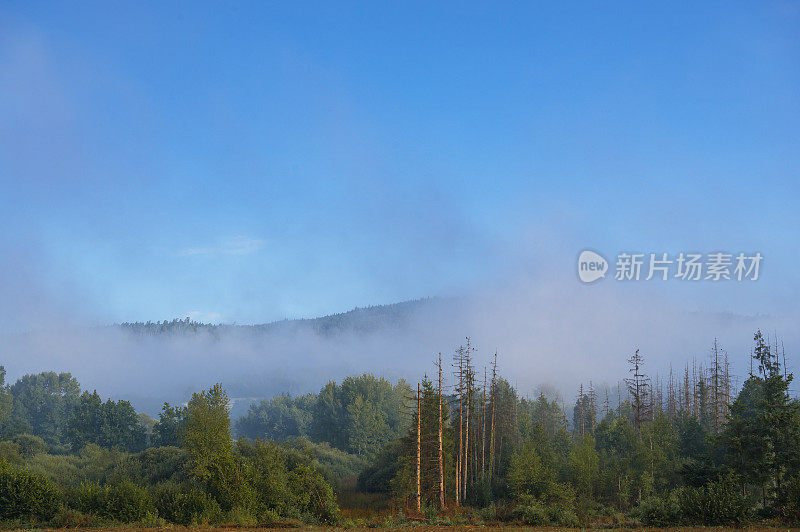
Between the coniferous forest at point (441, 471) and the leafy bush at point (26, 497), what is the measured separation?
0.07 metres

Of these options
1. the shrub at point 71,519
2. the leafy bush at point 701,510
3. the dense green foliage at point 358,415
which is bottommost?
the dense green foliage at point 358,415

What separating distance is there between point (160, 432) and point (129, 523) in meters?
73.4

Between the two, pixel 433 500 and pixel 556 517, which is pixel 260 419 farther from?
pixel 556 517

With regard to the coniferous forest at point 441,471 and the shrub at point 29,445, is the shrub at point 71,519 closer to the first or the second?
the coniferous forest at point 441,471

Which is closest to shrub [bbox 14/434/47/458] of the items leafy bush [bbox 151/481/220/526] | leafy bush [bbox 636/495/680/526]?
leafy bush [bbox 151/481/220/526]

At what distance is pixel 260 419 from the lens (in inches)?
7018

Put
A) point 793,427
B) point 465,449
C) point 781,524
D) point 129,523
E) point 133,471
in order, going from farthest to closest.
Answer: point 465,449 < point 133,471 < point 793,427 < point 129,523 < point 781,524

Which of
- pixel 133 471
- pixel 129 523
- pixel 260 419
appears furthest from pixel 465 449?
pixel 260 419

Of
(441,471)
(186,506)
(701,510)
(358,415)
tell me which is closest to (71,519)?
(186,506)

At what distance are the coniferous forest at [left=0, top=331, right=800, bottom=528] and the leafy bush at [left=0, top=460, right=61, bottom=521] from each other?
71 millimetres

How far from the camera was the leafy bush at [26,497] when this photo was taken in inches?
1228

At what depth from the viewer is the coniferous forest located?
31.6 meters

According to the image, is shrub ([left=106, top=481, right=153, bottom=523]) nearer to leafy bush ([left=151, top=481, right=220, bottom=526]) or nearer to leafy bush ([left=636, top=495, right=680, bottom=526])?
leafy bush ([left=151, top=481, right=220, bottom=526])

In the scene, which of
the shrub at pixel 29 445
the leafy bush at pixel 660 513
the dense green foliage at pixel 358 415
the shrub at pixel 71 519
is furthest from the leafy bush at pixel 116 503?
the dense green foliage at pixel 358 415
